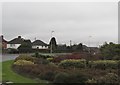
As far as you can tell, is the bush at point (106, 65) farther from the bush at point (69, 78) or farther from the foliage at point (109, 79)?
the bush at point (69, 78)

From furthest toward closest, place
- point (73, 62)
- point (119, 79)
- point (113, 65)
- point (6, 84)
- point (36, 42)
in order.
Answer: point (36, 42) < point (73, 62) < point (113, 65) < point (119, 79) < point (6, 84)

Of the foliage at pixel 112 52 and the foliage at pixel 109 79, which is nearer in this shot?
the foliage at pixel 109 79

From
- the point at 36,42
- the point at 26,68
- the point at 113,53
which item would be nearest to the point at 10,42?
the point at 36,42

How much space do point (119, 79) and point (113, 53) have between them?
546 inches

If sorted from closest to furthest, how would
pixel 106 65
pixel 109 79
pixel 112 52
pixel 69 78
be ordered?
pixel 69 78, pixel 109 79, pixel 106 65, pixel 112 52

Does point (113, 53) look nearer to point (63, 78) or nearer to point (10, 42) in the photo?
point (63, 78)

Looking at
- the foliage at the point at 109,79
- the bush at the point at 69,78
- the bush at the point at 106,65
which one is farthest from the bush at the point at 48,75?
the bush at the point at 106,65

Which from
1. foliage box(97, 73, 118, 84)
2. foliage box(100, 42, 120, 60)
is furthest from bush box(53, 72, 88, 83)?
foliage box(100, 42, 120, 60)

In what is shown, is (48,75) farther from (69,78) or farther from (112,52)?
(112,52)

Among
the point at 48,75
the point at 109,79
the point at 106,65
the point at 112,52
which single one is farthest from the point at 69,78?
the point at 112,52

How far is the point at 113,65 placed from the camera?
80.4 ft

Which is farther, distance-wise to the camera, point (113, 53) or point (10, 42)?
point (10, 42)

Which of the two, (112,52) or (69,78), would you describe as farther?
(112,52)

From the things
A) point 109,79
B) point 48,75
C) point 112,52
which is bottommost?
point 109,79
